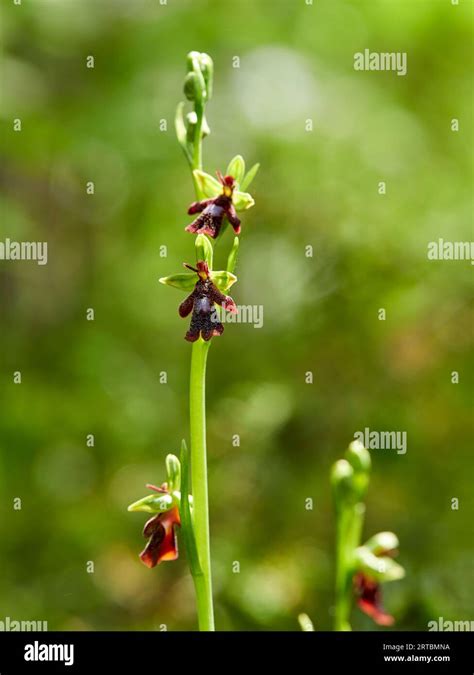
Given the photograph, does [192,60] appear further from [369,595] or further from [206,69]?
[369,595]

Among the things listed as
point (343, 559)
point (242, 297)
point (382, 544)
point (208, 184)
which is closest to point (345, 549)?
point (343, 559)

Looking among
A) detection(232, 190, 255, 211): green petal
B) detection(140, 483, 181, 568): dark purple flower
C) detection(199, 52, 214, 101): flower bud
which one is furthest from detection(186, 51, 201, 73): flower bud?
detection(140, 483, 181, 568): dark purple flower

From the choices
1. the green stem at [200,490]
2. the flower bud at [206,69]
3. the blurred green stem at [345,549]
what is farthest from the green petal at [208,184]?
the blurred green stem at [345,549]

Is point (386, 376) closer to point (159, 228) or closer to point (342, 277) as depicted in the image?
point (342, 277)

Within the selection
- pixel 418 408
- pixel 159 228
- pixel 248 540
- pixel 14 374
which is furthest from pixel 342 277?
pixel 14 374

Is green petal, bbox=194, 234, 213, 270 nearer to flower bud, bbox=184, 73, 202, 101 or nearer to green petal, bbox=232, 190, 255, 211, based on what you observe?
green petal, bbox=232, 190, 255, 211

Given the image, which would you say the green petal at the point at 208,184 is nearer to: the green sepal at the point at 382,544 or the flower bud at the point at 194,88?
the flower bud at the point at 194,88
